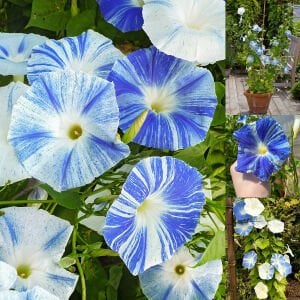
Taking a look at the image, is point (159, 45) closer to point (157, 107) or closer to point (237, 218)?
point (157, 107)

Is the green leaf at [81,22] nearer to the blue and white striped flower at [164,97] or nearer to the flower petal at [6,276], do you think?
the blue and white striped flower at [164,97]

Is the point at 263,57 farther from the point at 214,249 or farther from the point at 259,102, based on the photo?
the point at 214,249

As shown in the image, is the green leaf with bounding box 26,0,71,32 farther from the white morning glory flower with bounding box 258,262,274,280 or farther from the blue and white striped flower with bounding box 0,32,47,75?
the white morning glory flower with bounding box 258,262,274,280

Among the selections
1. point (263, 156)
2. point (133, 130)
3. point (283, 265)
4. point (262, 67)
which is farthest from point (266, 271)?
point (133, 130)

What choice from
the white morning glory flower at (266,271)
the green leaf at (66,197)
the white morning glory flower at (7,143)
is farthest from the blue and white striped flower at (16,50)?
the white morning glory flower at (266,271)

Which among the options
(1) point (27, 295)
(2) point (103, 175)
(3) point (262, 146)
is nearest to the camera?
(1) point (27, 295)

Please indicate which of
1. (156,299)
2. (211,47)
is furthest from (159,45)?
(156,299)
